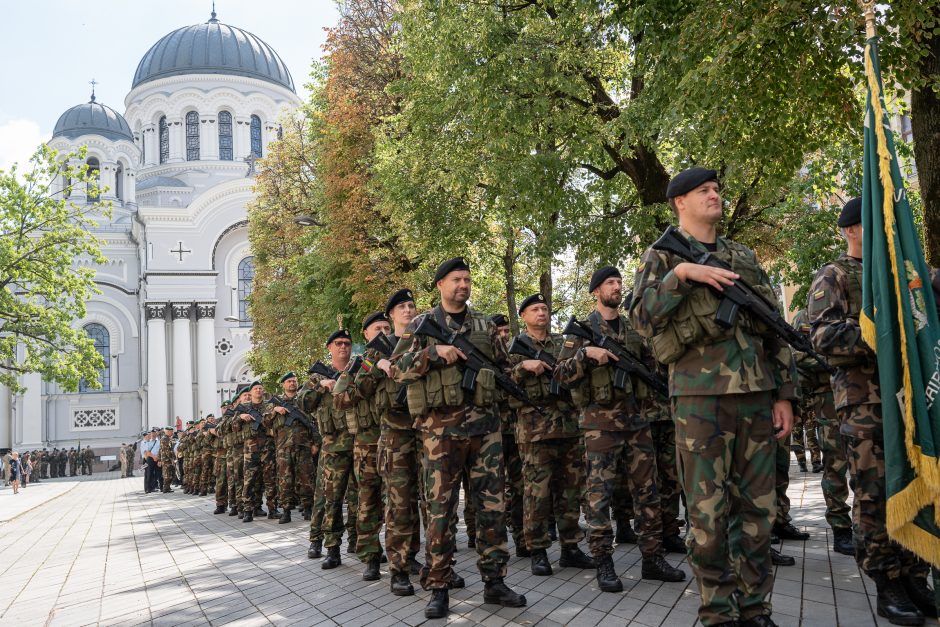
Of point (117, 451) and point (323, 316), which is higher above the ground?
point (323, 316)

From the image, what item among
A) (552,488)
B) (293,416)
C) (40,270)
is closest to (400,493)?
(552,488)

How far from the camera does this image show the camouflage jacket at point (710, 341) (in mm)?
3871

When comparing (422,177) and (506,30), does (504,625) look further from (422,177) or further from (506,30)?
(422,177)

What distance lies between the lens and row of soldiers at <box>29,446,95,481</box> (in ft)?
138

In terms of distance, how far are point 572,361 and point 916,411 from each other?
8.42 feet

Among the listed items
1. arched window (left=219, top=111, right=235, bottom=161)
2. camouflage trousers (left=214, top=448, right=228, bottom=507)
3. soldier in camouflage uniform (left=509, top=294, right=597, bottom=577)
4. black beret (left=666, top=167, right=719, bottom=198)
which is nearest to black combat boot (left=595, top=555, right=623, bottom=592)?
soldier in camouflage uniform (left=509, top=294, right=597, bottom=577)

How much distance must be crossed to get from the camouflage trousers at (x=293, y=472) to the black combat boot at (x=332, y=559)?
3549mm

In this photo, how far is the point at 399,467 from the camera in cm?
614

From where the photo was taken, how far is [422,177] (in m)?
15.0

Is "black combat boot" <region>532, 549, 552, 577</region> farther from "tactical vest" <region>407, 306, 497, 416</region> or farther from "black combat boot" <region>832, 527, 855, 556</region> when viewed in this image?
"black combat boot" <region>832, 527, 855, 556</region>

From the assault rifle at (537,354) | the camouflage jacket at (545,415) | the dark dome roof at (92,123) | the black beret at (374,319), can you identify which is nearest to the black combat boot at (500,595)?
the camouflage jacket at (545,415)

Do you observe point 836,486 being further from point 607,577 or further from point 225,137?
point 225,137

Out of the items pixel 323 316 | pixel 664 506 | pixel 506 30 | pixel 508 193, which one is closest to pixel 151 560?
pixel 664 506

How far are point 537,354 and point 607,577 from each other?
215 cm
